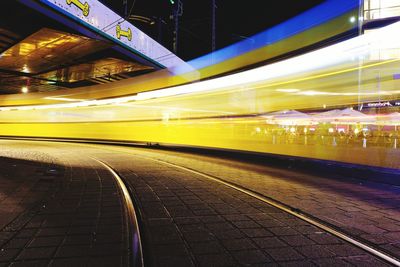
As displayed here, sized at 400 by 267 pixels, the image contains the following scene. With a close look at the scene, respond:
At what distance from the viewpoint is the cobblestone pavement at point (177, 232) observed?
10.8 ft

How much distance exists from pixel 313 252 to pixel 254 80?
766cm

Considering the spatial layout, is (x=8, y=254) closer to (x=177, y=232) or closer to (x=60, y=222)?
(x=60, y=222)

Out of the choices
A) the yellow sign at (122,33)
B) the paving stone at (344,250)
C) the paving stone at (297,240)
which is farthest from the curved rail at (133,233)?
the yellow sign at (122,33)

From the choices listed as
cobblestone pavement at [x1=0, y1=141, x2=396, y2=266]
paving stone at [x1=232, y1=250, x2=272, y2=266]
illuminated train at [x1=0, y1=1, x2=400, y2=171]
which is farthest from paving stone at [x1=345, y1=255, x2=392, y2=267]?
illuminated train at [x1=0, y1=1, x2=400, y2=171]

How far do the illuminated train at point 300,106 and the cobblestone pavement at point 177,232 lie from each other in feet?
7.79

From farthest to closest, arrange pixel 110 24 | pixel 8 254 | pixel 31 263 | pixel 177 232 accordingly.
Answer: pixel 110 24, pixel 177 232, pixel 8 254, pixel 31 263

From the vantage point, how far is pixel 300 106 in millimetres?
8914

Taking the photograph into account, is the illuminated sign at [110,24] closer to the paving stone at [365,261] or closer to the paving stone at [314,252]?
the paving stone at [314,252]

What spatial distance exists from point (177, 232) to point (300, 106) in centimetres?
592

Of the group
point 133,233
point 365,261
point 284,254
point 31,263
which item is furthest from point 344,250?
point 31,263

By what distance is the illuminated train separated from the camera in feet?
23.8

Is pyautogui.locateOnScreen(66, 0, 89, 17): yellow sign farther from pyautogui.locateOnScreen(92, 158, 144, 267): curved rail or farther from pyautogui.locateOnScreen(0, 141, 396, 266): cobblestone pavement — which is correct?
pyautogui.locateOnScreen(92, 158, 144, 267): curved rail

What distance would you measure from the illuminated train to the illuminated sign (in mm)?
1955

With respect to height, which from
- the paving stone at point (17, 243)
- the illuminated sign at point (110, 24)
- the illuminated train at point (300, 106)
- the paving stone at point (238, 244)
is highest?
the illuminated sign at point (110, 24)
